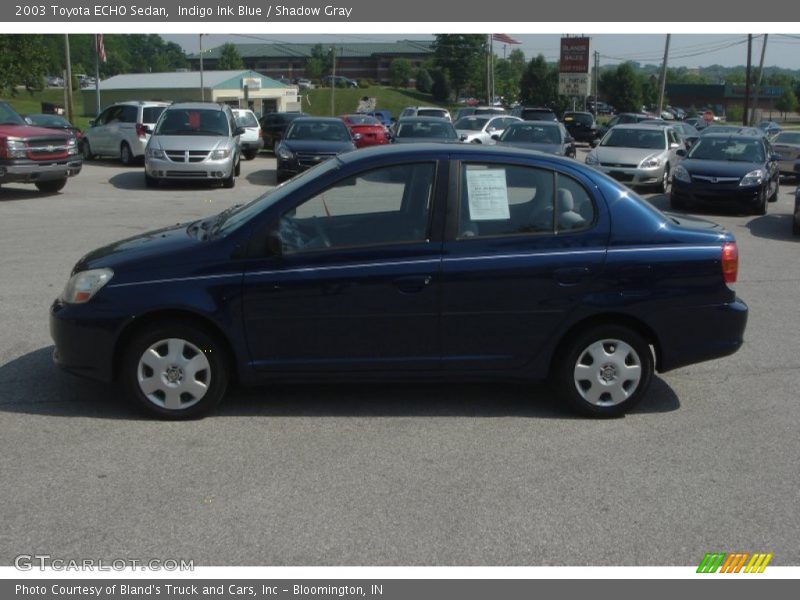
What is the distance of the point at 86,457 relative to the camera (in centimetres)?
521

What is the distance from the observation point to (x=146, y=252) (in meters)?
5.89

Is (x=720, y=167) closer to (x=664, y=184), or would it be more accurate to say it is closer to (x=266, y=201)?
(x=664, y=184)

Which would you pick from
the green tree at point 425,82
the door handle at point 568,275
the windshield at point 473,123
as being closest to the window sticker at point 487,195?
the door handle at point 568,275

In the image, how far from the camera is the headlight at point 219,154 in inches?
754

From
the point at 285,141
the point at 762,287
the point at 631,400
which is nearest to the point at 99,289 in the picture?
the point at 631,400

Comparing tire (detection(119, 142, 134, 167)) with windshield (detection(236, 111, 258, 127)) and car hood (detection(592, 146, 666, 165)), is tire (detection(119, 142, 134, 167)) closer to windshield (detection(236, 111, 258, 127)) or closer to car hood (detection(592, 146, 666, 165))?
windshield (detection(236, 111, 258, 127))

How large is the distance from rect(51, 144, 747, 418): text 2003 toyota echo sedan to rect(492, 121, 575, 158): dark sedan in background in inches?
670

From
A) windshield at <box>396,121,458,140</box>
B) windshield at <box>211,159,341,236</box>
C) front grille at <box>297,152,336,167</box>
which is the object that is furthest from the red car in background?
windshield at <box>211,159,341,236</box>

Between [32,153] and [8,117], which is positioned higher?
[8,117]

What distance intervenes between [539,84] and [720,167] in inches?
2815

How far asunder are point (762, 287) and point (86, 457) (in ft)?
25.8

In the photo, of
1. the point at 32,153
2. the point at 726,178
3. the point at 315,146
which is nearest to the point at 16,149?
the point at 32,153
